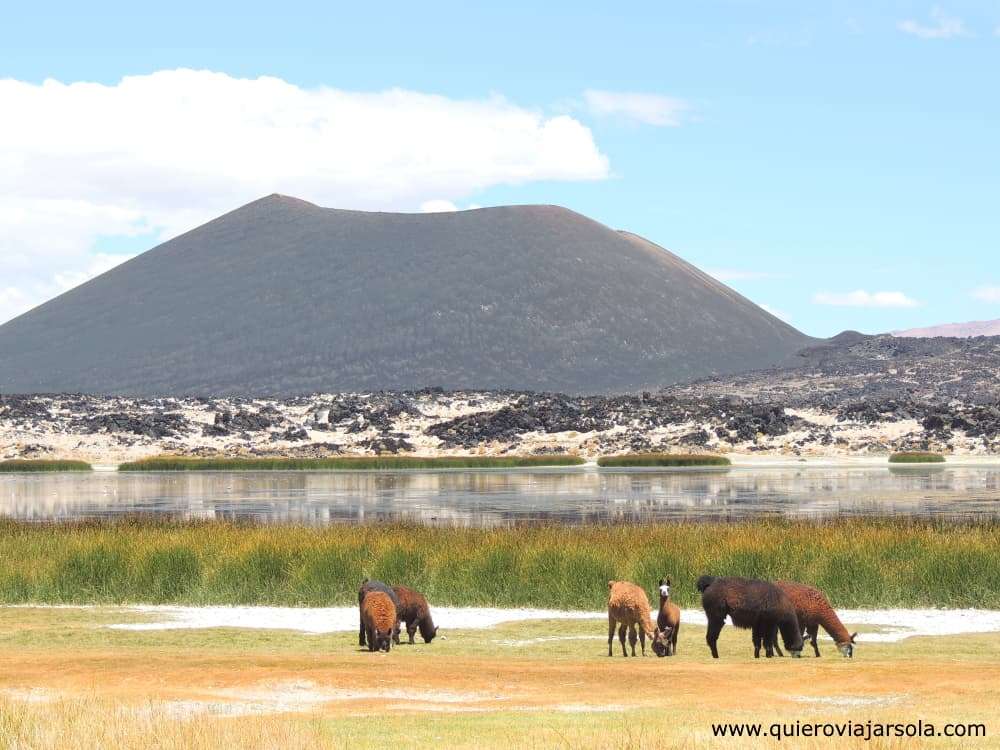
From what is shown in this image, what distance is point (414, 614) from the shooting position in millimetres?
20672

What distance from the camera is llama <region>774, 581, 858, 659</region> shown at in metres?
19.1

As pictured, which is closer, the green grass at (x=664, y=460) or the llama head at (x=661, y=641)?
the llama head at (x=661, y=641)

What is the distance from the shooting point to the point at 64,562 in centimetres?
2850

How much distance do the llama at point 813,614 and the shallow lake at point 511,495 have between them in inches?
720

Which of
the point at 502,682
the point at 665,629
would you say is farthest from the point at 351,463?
the point at 502,682

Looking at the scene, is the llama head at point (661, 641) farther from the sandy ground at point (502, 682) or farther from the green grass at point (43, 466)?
the green grass at point (43, 466)

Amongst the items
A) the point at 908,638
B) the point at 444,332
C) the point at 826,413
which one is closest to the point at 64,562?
the point at 908,638

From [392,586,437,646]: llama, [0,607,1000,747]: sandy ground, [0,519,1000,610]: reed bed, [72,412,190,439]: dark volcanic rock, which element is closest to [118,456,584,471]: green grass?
[72,412,190,439]: dark volcanic rock

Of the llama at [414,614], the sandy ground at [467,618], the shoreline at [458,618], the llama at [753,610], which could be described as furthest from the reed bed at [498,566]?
the llama at [753,610]

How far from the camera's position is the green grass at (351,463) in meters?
80.6

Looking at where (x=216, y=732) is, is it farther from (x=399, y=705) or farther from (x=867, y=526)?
(x=867, y=526)

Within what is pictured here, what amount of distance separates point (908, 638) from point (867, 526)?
11786mm

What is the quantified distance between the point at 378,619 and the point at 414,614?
1405 millimetres

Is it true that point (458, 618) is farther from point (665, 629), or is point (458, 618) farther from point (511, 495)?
point (511, 495)
